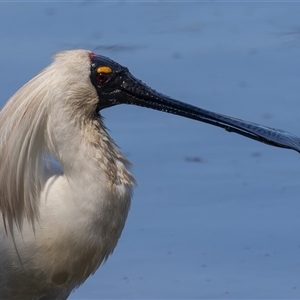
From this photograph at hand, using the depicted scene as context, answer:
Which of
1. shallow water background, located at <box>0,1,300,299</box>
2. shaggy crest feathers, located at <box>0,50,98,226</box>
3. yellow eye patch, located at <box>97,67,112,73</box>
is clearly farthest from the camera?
shallow water background, located at <box>0,1,300,299</box>

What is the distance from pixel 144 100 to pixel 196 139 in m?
2.26

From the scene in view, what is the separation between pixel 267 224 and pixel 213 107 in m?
1.35

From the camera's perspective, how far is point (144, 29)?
1049 centimetres

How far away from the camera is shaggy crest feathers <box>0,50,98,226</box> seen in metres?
6.33

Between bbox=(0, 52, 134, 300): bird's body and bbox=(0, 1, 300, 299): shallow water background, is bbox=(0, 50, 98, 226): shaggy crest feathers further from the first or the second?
bbox=(0, 1, 300, 299): shallow water background

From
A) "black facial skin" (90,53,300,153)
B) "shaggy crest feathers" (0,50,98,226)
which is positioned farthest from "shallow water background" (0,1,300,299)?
"shaggy crest feathers" (0,50,98,226)

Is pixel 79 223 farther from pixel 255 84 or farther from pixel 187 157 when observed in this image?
pixel 255 84

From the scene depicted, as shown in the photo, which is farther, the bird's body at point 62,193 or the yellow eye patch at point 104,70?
the yellow eye patch at point 104,70

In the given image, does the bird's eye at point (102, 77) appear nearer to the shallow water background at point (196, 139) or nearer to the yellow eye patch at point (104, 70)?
the yellow eye patch at point (104, 70)

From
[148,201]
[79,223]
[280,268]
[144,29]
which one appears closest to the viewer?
[79,223]

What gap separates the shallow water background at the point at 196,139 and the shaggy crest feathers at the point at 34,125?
1226 mm

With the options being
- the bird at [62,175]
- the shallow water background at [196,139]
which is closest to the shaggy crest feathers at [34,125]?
the bird at [62,175]

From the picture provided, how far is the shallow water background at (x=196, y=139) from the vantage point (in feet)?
25.3

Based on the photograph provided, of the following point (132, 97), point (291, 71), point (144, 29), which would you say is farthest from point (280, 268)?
point (144, 29)
